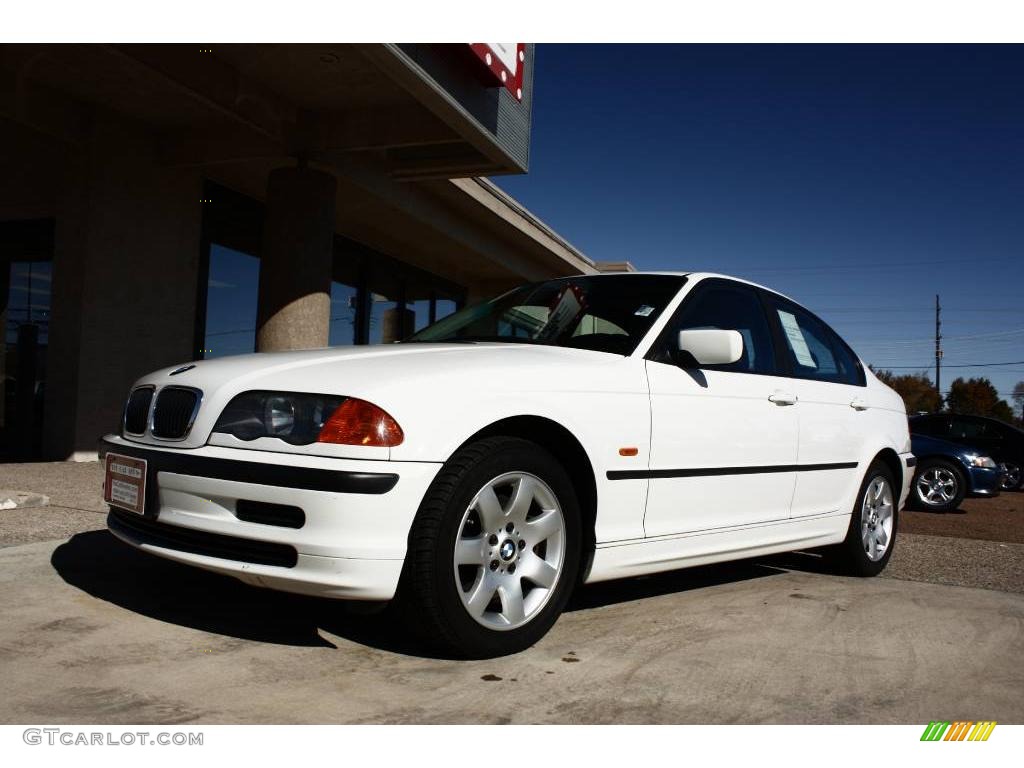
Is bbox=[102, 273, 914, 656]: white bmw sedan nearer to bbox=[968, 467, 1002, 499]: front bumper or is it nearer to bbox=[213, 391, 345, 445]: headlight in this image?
bbox=[213, 391, 345, 445]: headlight

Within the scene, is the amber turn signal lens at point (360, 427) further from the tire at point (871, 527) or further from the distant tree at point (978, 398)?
the distant tree at point (978, 398)

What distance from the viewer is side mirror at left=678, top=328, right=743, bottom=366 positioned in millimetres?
3576

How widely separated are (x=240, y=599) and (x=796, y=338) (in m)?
3.05

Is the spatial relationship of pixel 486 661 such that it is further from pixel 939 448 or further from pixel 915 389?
pixel 915 389

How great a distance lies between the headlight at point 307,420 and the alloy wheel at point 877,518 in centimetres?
327

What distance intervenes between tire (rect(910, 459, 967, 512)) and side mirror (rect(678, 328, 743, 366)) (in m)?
7.74

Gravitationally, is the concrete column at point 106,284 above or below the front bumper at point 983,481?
above

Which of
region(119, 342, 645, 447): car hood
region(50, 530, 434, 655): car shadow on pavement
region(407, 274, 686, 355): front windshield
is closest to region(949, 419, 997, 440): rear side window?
region(407, 274, 686, 355): front windshield

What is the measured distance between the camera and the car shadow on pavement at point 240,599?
3.16 meters
